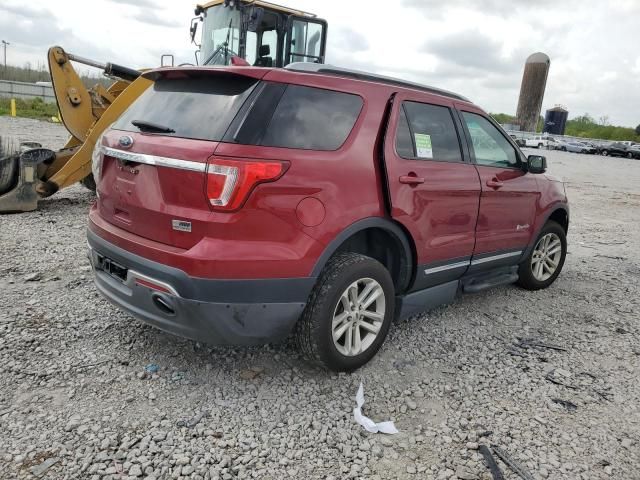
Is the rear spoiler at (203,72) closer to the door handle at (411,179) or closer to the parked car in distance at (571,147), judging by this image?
the door handle at (411,179)

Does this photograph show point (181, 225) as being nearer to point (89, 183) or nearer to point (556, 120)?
point (89, 183)

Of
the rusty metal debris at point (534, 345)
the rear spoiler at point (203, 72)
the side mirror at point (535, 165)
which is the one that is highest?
the rear spoiler at point (203, 72)

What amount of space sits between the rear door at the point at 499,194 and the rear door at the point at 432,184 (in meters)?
0.16

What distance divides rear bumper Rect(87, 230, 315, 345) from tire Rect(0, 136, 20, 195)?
16.2 feet

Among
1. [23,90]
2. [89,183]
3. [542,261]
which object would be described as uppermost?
[23,90]

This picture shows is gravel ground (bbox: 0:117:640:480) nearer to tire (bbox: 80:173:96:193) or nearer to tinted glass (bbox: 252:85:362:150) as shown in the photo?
tinted glass (bbox: 252:85:362:150)

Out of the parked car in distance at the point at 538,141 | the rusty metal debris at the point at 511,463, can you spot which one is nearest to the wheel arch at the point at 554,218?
the rusty metal debris at the point at 511,463

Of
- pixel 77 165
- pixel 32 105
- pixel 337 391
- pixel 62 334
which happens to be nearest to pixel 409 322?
pixel 337 391

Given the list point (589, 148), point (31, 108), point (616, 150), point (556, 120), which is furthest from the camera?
point (556, 120)

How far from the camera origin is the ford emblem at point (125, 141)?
294 centimetres

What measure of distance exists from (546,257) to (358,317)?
2981 millimetres

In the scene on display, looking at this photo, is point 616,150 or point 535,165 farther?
point 616,150

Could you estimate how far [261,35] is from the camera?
8.27m

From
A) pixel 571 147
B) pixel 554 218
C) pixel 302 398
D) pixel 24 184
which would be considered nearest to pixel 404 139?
pixel 302 398
